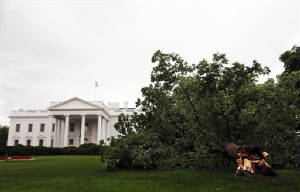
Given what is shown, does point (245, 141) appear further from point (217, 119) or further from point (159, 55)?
point (159, 55)

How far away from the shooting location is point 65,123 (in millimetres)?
47188

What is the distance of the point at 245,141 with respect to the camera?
403 inches

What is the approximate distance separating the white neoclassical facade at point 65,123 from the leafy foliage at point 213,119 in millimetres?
33103

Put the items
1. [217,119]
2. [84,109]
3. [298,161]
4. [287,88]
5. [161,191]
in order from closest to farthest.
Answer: [161,191], [287,88], [298,161], [217,119], [84,109]

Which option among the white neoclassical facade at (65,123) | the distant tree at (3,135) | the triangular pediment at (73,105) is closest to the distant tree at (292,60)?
the white neoclassical facade at (65,123)

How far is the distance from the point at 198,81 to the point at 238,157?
3371 mm

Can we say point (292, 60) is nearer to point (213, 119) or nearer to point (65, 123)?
point (213, 119)

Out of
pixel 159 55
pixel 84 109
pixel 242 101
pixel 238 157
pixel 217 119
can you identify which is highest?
pixel 84 109

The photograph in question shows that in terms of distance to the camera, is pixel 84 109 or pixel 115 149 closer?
pixel 115 149

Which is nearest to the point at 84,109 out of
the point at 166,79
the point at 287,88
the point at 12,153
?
the point at 12,153

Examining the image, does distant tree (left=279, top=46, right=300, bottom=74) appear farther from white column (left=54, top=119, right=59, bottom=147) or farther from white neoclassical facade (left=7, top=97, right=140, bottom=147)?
white column (left=54, top=119, right=59, bottom=147)

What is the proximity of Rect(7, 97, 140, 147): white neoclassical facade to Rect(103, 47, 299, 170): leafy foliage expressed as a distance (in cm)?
3310

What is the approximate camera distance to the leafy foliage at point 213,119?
8570 mm

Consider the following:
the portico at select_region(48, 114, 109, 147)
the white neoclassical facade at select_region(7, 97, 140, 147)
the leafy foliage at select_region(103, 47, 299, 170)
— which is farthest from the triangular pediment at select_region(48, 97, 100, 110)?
the leafy foliage at select_region(103, 47, 299, 170)
